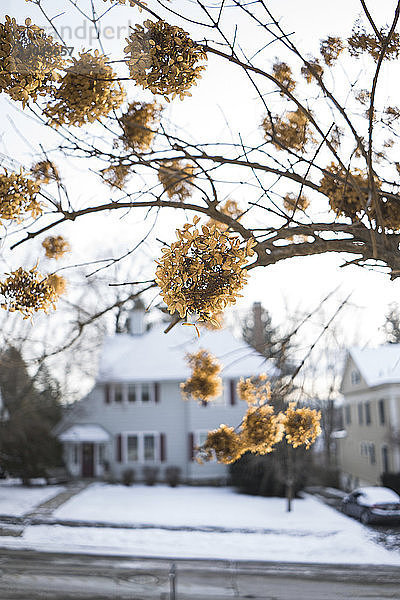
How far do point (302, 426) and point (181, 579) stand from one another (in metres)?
4.79

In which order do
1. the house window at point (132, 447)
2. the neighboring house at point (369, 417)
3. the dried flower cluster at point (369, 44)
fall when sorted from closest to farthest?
the dried flower cluster at point (369, 44) → the neighboring house at point (369, 417) → the house window at point (132, 447)

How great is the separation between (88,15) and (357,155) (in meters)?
1.12

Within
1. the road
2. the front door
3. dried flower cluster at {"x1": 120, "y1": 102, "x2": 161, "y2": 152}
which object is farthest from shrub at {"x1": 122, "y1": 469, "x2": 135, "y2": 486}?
dried flower cluster at {"x1": 120, "y1": 102, "x2": 161, "y2": 152}

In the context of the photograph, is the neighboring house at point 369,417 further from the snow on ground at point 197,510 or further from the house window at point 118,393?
the house window at point 118,393

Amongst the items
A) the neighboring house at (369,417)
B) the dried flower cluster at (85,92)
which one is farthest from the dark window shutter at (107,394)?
the dried flower cluster at (85,92)

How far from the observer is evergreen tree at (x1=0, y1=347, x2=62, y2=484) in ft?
41.1

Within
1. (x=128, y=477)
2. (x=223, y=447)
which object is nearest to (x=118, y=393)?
(x=128, y=477)

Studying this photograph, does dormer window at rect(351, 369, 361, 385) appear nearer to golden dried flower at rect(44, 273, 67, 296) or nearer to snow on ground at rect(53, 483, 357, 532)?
snow on ground at rect(53, 483, 357, 532)

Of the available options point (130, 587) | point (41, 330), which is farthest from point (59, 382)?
point (130, 587)

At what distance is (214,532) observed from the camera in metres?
8.65

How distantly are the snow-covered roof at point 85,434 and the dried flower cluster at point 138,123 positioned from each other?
47.2ft

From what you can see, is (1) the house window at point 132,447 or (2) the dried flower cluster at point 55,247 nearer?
(2) the dried flower cluster at point 55,247

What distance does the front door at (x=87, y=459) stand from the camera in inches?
643

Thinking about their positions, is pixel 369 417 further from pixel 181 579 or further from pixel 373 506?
pixel 181 579
